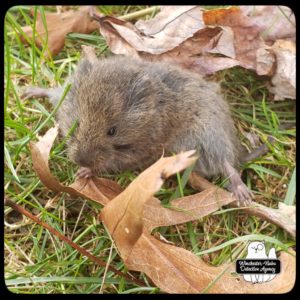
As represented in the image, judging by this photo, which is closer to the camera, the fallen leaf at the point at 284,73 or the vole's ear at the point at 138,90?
the vole's ear at the point at 138,90

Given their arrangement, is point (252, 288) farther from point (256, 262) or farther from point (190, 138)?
point (190, 138)

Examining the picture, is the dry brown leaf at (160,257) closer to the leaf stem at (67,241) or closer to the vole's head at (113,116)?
the leaf stem at (67,241)

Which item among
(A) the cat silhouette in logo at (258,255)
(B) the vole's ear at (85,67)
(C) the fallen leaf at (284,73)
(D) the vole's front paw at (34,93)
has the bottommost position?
(A) the cat silhouette in logo at (258,255)

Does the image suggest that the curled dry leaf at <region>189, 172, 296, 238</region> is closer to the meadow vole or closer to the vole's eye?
the meadow vole

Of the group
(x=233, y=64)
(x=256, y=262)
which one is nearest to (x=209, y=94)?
(x=233, y=64)

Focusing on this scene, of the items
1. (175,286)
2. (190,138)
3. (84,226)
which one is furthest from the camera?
(190,138)

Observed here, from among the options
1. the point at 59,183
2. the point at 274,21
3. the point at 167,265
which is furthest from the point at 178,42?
the point at 167,265

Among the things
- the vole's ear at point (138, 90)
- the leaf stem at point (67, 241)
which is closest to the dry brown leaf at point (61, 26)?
the vole's ear at point (138, 90)

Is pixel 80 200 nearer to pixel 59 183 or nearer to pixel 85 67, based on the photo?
pixel 59 183
